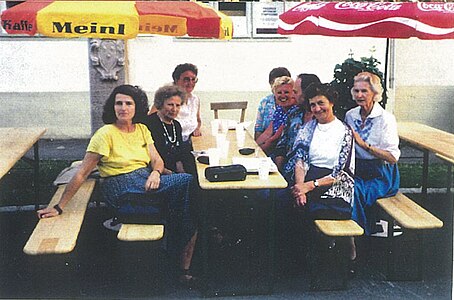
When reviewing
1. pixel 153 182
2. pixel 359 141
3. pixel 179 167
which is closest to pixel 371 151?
pixel 359 141

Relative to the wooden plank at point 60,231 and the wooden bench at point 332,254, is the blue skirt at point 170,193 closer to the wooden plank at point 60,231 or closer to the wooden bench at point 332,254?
the wooden plank at point 60,231

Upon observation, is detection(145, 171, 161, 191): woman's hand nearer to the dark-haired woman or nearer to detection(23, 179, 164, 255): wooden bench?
detection(23, 179, 164, 255): wooden bench

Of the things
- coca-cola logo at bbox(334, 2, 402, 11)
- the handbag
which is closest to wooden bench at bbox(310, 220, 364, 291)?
the handbag

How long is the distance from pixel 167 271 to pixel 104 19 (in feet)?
5.93

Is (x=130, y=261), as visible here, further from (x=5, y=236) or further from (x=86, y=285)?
(x=5, y=236)

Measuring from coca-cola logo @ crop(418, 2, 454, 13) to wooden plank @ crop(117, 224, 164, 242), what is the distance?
2.32 m

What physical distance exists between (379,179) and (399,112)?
236 cm

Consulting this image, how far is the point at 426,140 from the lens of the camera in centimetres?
580

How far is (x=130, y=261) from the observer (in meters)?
4.51

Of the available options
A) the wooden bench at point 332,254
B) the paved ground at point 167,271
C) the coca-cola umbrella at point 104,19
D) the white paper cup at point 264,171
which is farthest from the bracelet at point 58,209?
the wooden bench at point 332,254

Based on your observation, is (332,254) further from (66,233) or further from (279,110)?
(66,233)

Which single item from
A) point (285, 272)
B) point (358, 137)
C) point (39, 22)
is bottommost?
point (285, 272)

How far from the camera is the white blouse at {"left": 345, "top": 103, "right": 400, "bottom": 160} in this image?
16.6ft

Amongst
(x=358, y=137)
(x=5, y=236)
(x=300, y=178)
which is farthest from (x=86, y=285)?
(x=358, y=137)
